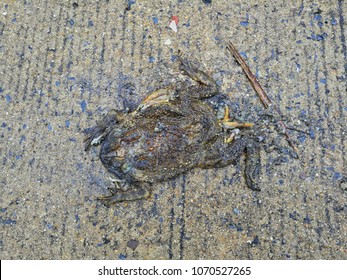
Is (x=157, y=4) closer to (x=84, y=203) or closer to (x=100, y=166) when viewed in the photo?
(x=100, y=166)

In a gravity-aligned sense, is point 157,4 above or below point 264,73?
above

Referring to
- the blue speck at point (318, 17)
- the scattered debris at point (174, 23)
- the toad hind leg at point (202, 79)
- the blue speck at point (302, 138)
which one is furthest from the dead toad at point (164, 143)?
the blue speck at point (318, 17)

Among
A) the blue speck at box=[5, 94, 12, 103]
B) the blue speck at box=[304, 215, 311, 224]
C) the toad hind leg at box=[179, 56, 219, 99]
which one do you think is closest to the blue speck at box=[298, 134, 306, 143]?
the blue speck at box=[304, 215, 311, 224]

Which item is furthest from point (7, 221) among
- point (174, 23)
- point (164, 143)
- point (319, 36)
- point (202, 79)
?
point (319, 36)

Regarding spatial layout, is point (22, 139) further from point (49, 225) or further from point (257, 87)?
point (257, 87)

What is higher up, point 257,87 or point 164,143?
point 257,87

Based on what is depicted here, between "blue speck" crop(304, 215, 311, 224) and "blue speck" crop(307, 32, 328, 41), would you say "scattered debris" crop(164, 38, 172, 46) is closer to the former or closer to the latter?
"blue speck" crop(307, 32, 328, 41)

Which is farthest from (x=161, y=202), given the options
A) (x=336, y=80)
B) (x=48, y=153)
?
(x=336, y=80)
